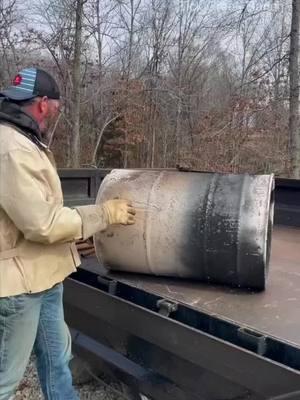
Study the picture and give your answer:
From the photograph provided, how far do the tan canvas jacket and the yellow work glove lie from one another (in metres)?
0.14

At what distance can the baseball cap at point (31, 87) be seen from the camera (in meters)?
2.04

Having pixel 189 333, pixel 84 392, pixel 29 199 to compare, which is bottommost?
pixel 84 392

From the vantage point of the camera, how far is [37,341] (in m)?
2.40

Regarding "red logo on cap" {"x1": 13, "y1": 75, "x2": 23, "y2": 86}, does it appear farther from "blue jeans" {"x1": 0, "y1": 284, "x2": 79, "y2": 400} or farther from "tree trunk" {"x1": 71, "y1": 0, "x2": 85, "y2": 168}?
"tree trunk" {"x1": 71, "y1": 0, "x2": 85, "y2": 168}

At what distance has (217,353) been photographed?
1.84m

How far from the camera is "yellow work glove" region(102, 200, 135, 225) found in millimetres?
2285

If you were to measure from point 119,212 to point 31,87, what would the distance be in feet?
2.26

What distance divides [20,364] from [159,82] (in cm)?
1753

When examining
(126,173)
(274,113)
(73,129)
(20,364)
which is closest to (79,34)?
(73,129)

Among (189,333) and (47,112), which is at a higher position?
(47,112)

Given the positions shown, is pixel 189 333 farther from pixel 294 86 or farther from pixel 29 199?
pixel 294 86

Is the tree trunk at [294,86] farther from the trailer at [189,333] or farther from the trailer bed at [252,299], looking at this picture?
the trailer bed at [252,299]

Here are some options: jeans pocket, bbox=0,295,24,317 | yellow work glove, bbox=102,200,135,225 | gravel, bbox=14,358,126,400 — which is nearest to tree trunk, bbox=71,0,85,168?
gravel, bbox=14,358,126,400

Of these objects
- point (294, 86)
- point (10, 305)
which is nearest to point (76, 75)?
point (294, 86)
